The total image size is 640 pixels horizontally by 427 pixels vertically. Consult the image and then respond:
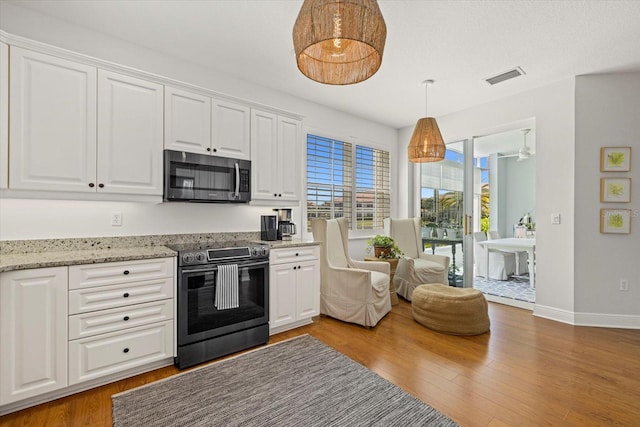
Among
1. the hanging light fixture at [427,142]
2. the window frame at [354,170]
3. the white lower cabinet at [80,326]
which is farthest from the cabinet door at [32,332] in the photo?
the hanging light fixture at [427,142]

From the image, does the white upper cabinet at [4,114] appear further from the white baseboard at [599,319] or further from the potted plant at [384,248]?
the white baseboard at [599,319]

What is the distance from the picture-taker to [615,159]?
332 cm

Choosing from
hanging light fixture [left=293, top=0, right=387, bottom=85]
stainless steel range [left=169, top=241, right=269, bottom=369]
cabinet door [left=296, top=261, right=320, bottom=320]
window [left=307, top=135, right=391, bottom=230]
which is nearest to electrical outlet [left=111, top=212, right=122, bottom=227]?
stainless steel range [left=169, top=241, right=269, bottom=369]

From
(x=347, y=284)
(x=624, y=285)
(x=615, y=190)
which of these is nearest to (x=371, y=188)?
(x=347, y=284)

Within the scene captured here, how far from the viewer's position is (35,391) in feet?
5.99

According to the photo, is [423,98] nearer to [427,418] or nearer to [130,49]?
[130,49]

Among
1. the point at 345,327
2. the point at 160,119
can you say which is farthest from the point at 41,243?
the point at 345,327

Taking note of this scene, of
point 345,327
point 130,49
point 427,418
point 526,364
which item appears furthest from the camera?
point 345,327

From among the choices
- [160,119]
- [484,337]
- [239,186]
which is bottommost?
[484,337]

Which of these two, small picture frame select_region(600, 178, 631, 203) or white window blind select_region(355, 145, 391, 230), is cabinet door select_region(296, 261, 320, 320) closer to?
white window blind select_region(355, 145, 391, 230)

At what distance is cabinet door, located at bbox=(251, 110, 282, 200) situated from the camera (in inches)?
122

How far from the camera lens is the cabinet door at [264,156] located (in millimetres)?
3104

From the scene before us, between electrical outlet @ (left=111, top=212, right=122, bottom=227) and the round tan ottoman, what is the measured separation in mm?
3036

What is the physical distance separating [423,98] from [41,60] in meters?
3.88
